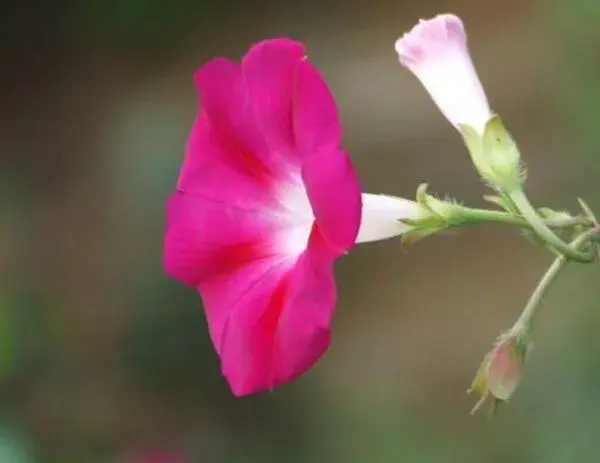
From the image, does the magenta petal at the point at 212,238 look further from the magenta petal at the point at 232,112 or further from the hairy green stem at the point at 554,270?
the hairy green stem at the point at 554,270

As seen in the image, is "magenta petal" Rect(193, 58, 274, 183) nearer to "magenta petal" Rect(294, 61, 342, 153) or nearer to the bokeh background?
"magenta petal" Rect(294, 61, 342, 153)

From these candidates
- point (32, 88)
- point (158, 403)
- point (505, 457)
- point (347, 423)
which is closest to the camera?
point (505, 457)

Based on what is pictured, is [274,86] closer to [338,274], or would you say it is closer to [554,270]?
[554,270]

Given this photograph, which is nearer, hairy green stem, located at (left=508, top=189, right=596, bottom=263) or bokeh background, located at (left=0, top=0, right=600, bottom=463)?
hairy green stem, located at (left=508, top=189, right=596, bottom=263)

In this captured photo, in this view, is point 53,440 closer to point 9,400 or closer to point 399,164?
point 9,400

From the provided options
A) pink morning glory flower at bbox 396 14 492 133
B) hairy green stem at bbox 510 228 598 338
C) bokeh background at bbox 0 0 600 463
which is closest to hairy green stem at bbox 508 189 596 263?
hairy green stem at bbox 510 228 598 338

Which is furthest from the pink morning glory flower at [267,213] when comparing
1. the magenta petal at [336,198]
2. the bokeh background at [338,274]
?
the bokeh background at [338,274]

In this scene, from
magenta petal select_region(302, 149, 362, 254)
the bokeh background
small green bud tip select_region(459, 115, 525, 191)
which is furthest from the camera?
the bokeh background

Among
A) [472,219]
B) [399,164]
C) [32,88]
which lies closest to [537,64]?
[399,164]
